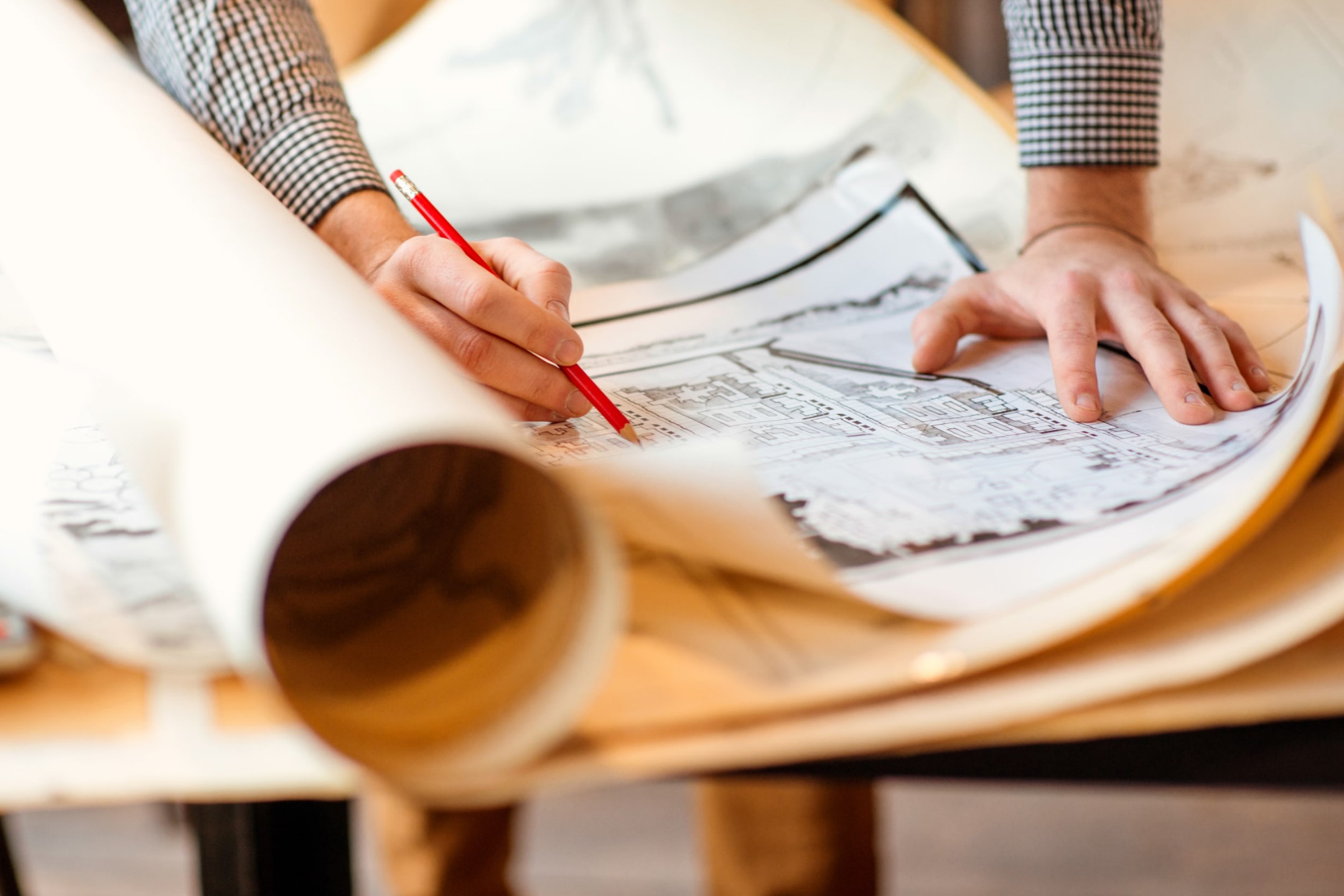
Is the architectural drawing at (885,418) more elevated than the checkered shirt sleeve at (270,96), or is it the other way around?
the checkered shirt sleeve at (270,96)

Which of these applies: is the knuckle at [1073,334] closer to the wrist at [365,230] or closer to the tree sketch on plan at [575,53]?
the wrist at [365,230]

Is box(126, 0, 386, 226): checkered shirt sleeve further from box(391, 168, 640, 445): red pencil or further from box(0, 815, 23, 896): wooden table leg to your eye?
box(0, 815, 23, 896): wooden table leg

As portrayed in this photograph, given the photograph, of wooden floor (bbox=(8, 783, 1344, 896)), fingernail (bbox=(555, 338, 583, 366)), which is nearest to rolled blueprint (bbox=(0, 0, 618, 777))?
fingernail (bbox=(555, 338, 583, 366))

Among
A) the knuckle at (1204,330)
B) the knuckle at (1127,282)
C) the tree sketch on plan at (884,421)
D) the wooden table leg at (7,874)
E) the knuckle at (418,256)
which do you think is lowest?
the wooden table leg at (7,874)

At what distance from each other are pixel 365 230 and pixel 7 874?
32cm

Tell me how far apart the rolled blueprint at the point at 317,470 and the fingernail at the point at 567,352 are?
11cm

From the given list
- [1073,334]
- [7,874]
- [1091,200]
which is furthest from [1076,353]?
[7,874]

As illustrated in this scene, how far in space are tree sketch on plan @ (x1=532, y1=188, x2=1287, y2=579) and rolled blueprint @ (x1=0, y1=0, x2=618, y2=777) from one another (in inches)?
3.6

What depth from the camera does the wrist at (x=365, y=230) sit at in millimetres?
506

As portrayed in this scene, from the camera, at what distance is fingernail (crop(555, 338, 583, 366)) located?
1.35 ft

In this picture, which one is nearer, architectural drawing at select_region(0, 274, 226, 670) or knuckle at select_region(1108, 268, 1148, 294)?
architectural drawing at select_region(0, 274, 226, 670)

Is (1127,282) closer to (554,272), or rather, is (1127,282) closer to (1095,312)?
(1095,312)

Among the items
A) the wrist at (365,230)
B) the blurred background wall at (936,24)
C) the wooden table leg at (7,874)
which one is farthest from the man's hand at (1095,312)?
the blurred background wall at (936,24)

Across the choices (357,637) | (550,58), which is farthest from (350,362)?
(550,58)
